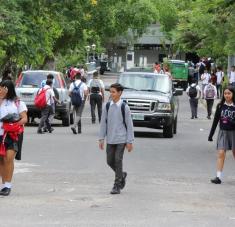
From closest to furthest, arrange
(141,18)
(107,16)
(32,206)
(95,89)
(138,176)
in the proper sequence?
1. (32,206)
2. (138,176)
3. (95,89)
4. (107,16)
5. (141,18)

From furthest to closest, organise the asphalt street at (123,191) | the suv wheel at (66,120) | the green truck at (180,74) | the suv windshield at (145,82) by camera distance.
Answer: the green truck at (180,74) → the suv wheel at (66,120) → the suv windshield at (145,82) → the asphalt street at (123,191)

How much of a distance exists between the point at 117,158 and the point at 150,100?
10.8 m

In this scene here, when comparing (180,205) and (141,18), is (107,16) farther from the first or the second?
(180,205)

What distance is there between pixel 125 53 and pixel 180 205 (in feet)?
287

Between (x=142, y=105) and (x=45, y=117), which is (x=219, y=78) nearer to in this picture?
(x=142, y=105)

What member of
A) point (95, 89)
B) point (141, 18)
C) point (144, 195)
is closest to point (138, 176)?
point (144, 195)

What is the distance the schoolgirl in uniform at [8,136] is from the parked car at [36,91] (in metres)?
14.0

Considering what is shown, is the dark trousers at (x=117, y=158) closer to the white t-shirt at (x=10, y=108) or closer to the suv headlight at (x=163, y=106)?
the white t-shirt at (x=10, y=108)

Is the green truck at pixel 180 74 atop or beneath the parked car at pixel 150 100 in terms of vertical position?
beneath

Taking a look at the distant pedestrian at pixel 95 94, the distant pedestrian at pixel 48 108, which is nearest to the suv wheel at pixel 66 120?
the distant pedestrian at pixel 95 94

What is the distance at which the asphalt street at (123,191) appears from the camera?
9992 millimetres

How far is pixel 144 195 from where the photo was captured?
1205 cm

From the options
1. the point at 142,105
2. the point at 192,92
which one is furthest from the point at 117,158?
the point at 192,92

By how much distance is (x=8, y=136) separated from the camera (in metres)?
11.8
